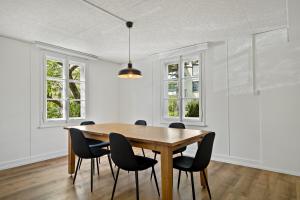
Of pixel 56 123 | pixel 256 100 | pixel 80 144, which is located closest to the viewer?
Answer: pixel 80 144

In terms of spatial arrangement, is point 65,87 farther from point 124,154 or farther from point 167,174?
point 167,174

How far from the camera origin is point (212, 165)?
11.9ft

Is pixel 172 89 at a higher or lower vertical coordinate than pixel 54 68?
lower

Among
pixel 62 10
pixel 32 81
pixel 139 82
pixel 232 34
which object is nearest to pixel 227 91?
pixel 232 34

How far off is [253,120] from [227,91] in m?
0.75

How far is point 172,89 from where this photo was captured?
4.82 meters

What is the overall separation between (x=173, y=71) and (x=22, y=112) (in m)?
3.55

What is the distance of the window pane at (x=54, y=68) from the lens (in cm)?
431

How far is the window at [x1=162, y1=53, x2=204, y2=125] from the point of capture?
433 cm

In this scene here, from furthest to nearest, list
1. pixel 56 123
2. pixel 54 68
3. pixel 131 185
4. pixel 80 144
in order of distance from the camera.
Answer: pixel 54 68 → pixel 56 123 → pixel 131 185 → pixel 80 144

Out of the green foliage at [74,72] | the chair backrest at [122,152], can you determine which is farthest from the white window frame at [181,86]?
the chair backrest at [122,152]

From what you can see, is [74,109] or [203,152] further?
[74,109]

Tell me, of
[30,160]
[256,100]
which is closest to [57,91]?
[30,160]

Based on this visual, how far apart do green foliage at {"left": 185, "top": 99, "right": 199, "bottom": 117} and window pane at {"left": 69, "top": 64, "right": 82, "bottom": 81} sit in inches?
118
